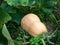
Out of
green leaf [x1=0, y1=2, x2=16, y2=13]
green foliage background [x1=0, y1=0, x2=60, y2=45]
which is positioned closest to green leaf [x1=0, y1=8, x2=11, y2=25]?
green foliage background [x1=0, y1=0, x2=60, y2=45]

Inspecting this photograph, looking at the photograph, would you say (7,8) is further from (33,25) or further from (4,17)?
(33,25)

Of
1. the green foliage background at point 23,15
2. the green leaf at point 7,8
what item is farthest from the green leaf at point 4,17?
the green leaf at point 7,8

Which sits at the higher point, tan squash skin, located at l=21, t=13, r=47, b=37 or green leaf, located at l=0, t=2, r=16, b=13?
green leaf, located at l=0, t=2, r=16, b=13

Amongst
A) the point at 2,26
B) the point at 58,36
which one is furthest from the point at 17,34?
the point at 58,36

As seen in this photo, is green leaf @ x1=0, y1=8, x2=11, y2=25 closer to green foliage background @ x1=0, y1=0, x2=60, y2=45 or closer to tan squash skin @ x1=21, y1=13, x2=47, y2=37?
green foliage background @ x1=0, y1=0, x2=60, y2=45

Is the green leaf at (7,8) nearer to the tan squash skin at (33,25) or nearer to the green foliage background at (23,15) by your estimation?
the green foliage background at (23,15)
